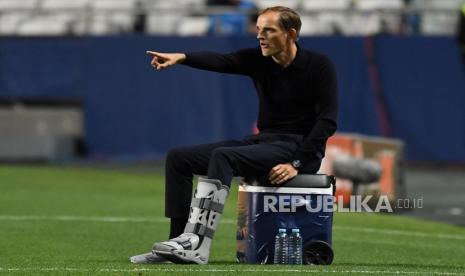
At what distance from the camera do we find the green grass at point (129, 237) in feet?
26.9

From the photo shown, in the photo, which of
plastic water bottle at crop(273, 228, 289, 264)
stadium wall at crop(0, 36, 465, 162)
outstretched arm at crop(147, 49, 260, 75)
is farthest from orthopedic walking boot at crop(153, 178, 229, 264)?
stadium wall at crop(0, 36, 465, 162)

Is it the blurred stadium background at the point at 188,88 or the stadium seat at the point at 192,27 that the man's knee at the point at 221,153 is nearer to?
the blurred stadium background at the point at 188,88

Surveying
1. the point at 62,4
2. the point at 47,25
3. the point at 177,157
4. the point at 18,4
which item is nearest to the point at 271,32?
the point at 177,157

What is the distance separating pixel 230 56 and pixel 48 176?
456 inches

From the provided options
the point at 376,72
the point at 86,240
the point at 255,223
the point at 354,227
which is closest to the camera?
the point at 255,223

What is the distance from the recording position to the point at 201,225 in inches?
328

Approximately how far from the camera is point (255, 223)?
866 cm

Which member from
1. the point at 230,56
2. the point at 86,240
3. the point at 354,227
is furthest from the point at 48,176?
the point at 230,56

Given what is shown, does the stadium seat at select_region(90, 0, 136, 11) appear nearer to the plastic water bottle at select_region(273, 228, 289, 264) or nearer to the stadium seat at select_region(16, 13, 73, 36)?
the stadium seat at select_region(16, 13, 73, 36)

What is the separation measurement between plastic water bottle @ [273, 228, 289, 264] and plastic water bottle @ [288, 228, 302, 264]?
0.04 metres

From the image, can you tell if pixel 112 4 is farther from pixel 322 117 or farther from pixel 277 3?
pixel 322 117

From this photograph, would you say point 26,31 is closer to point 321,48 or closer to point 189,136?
point 189,136

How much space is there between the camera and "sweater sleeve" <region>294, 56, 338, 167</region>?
28.5ft

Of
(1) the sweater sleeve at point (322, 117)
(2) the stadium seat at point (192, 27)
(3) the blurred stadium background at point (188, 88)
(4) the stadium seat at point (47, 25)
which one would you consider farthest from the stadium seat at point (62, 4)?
(1) the sweater sleeve at point (322, 117)
